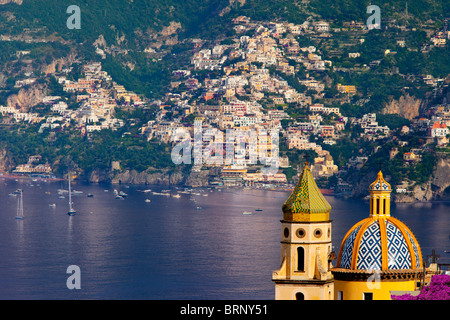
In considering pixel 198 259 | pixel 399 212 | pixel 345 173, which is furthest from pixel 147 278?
pixel 345 173

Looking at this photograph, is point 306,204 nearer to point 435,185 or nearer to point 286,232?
point 286,232

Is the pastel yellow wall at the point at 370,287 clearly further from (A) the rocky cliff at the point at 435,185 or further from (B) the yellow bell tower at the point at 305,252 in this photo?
(A) the rocky cliff at the point at 435,185

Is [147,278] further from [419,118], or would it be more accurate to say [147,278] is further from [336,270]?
[419,118]

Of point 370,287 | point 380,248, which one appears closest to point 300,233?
point 380,248

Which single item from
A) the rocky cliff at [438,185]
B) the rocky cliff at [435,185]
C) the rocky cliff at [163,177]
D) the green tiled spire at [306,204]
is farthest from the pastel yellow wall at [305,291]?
the rocky cliff at [163,177]

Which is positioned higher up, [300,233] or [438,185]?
[300,233]

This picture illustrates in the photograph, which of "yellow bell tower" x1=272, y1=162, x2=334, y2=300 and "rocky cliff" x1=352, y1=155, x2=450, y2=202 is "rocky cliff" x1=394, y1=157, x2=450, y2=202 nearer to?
"rocky cliff" x1=352, y1=155, x2=450, y2=202
